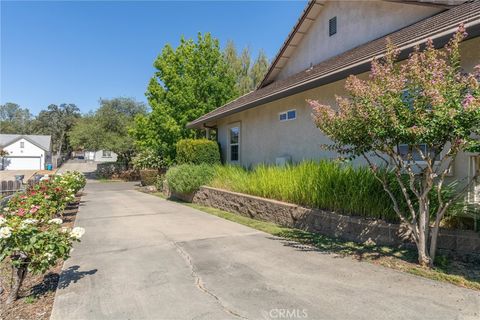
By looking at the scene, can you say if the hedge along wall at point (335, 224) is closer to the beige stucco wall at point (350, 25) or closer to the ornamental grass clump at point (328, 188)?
the ornamental grass clump at point (328, 188)

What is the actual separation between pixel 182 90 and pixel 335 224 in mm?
15851

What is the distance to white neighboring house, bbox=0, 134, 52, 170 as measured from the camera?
48.2m

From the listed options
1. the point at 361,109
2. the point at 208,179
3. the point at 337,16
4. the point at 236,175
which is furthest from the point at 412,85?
the point at 208,179

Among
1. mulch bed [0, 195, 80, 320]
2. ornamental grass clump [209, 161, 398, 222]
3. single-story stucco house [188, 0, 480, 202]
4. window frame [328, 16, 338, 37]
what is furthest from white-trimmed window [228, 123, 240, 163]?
mulch bed [0, 195, 80, 320]

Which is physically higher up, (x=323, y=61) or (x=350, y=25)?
(x=350, y=25)

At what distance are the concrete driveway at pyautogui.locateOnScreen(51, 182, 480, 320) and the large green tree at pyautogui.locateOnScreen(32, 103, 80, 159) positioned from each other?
254 feet

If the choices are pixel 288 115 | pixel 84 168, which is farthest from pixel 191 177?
pixel 84 168

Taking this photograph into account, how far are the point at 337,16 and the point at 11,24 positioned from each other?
10.6 metres

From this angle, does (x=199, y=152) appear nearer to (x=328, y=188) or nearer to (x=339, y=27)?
(x=339, y=27)

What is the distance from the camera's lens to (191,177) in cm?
1229

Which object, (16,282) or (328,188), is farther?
(328,188)

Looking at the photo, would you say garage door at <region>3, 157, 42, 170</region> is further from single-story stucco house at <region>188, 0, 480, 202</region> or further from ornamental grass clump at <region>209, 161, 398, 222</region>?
ornamental grass clump at <region>209, 161, 398, 222</region>

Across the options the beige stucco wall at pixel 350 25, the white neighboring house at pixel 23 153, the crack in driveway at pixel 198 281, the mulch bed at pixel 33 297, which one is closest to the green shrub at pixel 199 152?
the beige stucco wall at pixel 350 25

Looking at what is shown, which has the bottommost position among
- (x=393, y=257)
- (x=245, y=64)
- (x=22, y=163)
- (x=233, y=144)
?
(x=393, y=257)
